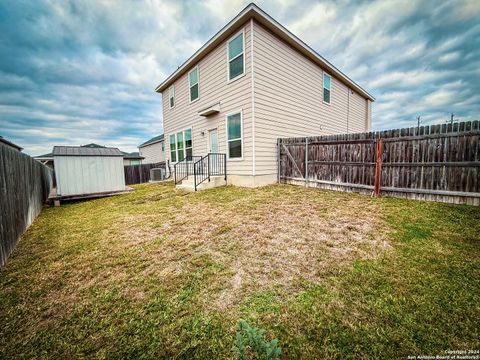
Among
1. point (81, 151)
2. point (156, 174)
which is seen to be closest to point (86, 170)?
point (81, 151)

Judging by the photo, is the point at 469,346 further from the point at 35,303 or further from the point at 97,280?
the point at 35,303

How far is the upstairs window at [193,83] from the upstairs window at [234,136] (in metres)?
3.37

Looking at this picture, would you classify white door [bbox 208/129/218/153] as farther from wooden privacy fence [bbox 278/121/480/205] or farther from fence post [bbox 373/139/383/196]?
fence post [bbox 373/139/383/196]

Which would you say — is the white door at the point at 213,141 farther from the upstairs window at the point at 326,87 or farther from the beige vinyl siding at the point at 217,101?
the upstairs window at the point at 326,87

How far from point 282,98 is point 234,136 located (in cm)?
278

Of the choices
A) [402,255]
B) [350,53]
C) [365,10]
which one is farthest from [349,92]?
[402,255]

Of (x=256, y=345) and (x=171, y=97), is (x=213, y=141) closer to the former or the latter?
(x=171, y=97)

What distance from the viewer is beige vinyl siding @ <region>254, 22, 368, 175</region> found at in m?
7.49

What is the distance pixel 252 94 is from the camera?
7.23 m

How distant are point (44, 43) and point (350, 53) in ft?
59.4

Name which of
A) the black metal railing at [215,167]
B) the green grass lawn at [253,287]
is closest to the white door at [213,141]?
the black metal railing at [215,167]

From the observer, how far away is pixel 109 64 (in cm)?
1494

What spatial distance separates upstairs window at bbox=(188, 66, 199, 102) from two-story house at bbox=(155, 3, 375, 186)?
0.05m

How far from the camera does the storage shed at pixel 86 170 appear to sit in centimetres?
734
